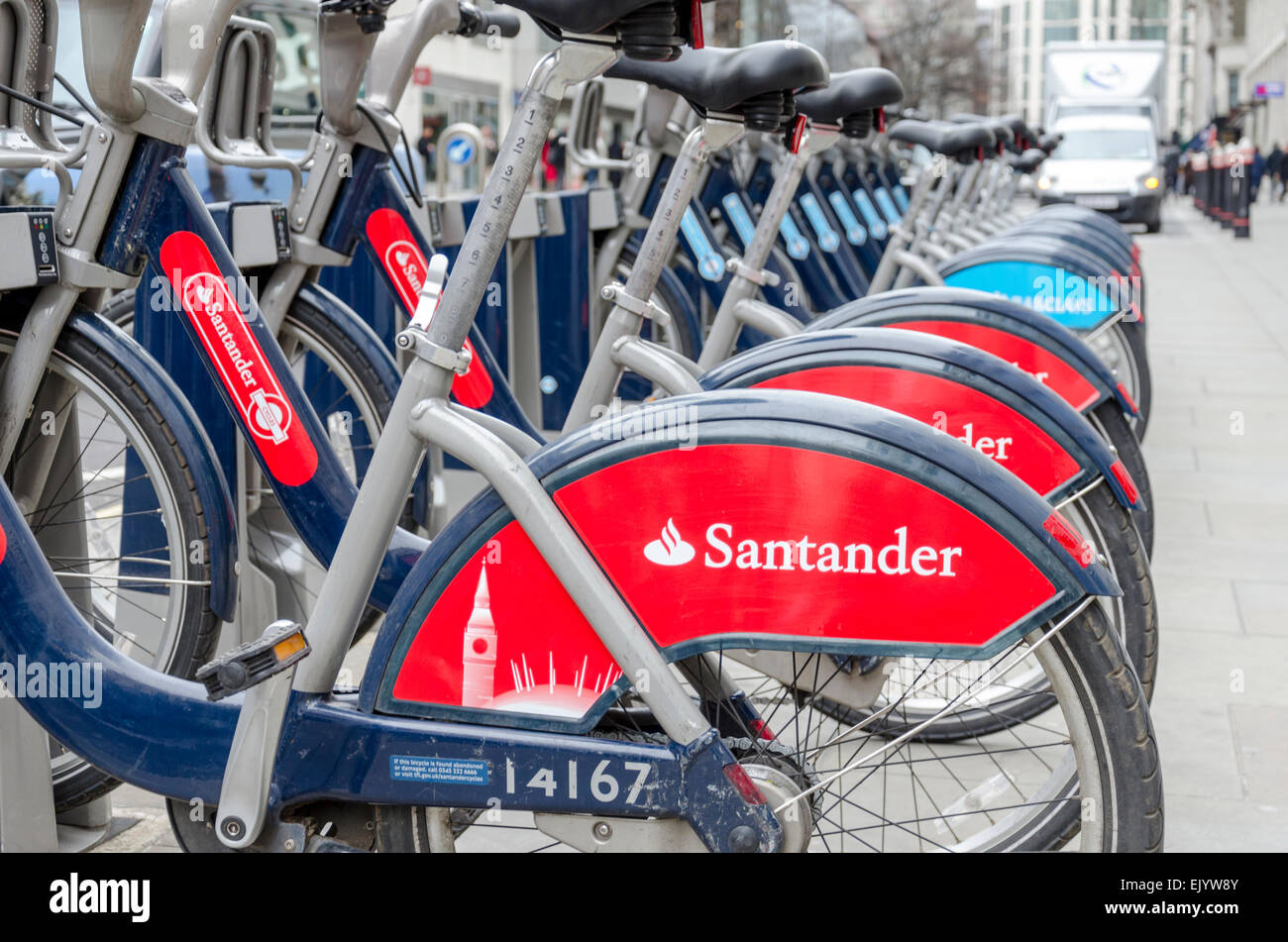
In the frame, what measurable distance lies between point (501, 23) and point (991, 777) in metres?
2.11

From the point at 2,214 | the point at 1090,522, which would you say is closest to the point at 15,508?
the point at 2,214

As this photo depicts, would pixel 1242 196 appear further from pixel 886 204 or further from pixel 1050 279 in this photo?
pixel 1050 279

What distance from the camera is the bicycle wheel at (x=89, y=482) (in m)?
2.63

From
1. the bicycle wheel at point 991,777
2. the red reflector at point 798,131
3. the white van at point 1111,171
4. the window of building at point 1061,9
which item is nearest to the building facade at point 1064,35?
the window of building at point 1061,9

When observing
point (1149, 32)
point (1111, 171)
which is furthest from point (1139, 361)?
point (1149, 32)

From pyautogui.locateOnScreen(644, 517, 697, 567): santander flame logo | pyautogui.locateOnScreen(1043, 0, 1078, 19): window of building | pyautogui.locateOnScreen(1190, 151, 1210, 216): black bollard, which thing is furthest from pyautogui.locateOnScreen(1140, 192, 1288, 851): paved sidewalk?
pyautogui.locateOnScreen(1043, 0, 1078, 19): window of building

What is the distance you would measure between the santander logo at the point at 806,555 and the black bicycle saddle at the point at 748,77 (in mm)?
1085

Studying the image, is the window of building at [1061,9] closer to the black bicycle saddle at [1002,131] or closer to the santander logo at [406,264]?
the black bicycle saddle at [1002,131]

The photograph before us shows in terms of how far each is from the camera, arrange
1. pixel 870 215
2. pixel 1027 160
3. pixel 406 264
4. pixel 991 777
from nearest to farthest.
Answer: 1. pixel 991 777
2. pixel 406 264
3. pixel 870 215
4. pixel 1027 160

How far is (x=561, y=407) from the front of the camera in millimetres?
5922

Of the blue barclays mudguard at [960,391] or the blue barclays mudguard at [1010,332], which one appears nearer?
the blue barclays mudguard at [960,391]

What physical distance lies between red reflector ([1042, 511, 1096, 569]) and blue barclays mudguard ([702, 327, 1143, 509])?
0.79 meters

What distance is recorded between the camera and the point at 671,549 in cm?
198
